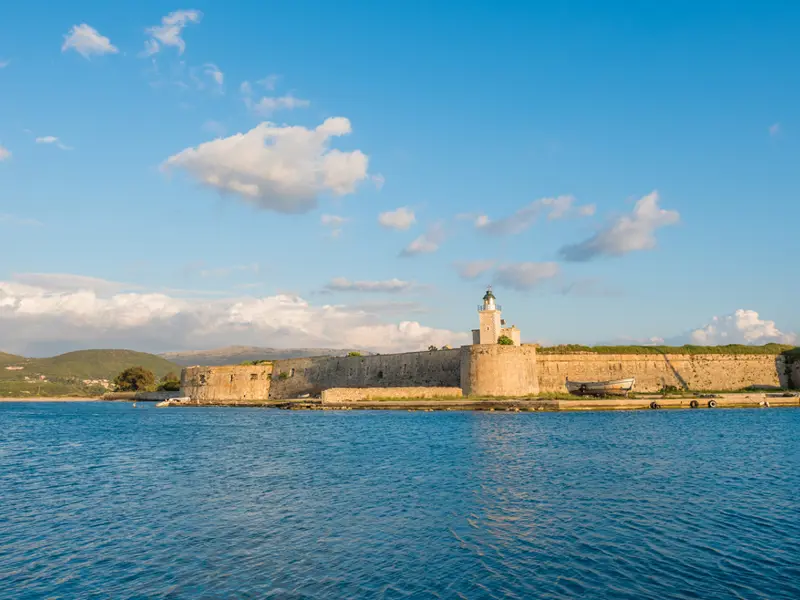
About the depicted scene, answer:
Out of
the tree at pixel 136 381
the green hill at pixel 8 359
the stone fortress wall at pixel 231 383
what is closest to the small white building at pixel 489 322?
the stone fortress wall at pixel 231 383

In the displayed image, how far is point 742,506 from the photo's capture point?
1238cm

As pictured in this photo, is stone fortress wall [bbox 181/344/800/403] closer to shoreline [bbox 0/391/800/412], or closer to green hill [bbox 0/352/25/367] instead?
shoreline [bbox 0/391/800/412]

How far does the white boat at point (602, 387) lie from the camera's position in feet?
159

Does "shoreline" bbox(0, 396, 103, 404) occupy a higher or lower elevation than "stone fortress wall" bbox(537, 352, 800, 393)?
lower

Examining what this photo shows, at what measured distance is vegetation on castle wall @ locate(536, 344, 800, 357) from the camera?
51438mm

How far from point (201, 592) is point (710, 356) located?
5461 cm

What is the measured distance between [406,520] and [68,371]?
16186cm

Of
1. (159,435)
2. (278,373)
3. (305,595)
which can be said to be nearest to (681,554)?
(305,595)

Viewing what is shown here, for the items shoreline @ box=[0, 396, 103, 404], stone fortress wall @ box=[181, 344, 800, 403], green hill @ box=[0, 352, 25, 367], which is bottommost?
shoreline @ box=[0, 396, 103, 404]

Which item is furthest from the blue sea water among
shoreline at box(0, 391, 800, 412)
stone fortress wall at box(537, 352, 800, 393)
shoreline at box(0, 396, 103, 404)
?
shoreline at box(0, 396, 103, 404)

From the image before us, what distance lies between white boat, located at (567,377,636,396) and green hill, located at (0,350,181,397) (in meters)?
85.0

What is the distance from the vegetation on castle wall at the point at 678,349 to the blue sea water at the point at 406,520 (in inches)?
1114

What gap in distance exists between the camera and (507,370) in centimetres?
4444

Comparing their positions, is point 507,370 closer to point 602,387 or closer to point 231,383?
point 602,387
